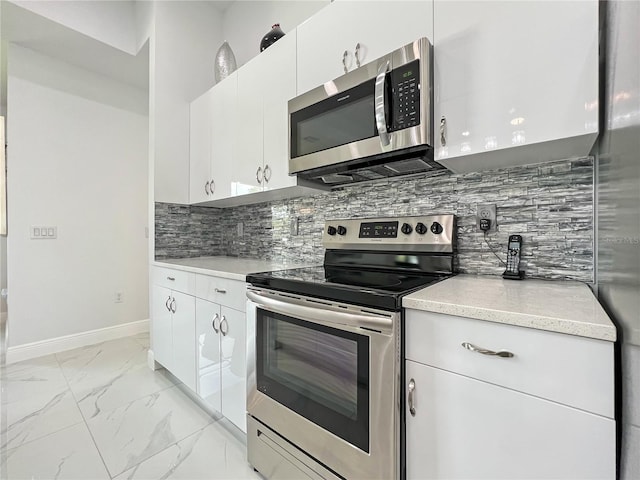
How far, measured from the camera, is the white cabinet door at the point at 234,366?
1.51 m

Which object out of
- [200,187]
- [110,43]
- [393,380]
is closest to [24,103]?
[110,43]

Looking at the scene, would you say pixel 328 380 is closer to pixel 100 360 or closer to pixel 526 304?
pixel 526 304

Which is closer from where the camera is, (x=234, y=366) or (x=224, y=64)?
(x=234, y=366)

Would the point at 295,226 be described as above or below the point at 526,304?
above

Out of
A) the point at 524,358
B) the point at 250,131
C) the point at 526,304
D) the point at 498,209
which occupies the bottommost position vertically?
the point at 524,358

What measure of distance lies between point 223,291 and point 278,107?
3.79 feet

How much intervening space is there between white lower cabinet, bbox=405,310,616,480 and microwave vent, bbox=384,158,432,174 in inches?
29.1

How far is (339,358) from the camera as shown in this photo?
1098 millimetres

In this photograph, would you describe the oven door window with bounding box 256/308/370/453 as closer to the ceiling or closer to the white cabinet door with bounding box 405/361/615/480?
the white cabinet door with bounding box 405/361/615/480

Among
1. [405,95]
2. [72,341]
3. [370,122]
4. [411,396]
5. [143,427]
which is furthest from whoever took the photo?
[72,341]

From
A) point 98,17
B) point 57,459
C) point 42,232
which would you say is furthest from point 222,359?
point 98,17

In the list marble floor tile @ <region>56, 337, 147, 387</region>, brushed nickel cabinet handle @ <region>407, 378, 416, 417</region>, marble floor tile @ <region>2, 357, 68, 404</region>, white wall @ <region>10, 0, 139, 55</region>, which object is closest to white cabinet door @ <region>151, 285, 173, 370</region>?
marble floor tile @ <region>56, 337, 147, 387</region>

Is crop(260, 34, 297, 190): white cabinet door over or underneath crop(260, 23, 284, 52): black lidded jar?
underneath

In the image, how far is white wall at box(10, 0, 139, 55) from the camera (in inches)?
90.3
